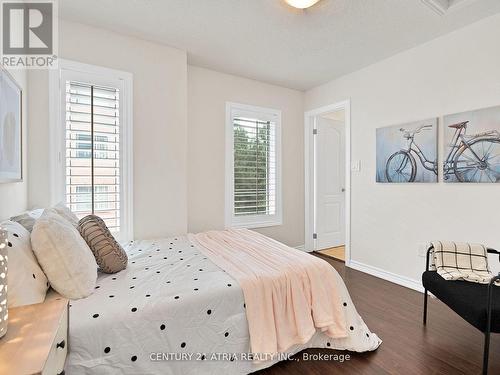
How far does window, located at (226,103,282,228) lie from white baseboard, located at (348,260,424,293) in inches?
50.0

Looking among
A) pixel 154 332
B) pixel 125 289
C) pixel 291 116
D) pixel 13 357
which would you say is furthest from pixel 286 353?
pixel 291 116

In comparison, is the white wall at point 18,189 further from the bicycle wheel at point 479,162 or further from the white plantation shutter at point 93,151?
the bicycle wheel at point 479,162

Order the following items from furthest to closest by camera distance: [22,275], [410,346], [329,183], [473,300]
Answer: [329,183], [410,346], [473,300], [22,275]

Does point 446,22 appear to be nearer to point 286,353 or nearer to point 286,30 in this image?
point 286,30

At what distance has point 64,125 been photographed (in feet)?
7.95

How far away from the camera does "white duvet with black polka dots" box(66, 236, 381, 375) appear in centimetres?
123

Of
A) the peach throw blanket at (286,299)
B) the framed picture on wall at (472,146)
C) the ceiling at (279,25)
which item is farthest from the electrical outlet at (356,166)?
the peach throw blanket at (286,299)

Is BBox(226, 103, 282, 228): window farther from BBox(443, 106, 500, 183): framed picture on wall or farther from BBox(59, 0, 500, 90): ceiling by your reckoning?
BBox(443, 106, 500, 183): framed picture on wall

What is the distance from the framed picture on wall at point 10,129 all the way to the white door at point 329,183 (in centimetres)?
369

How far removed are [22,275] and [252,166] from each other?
297cm

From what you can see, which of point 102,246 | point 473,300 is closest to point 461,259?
point 473,300

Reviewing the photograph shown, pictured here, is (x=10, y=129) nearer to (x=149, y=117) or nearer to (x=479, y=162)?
(x=149, y=117)

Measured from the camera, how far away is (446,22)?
2.42 m

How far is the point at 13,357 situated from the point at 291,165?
12.5 feet
